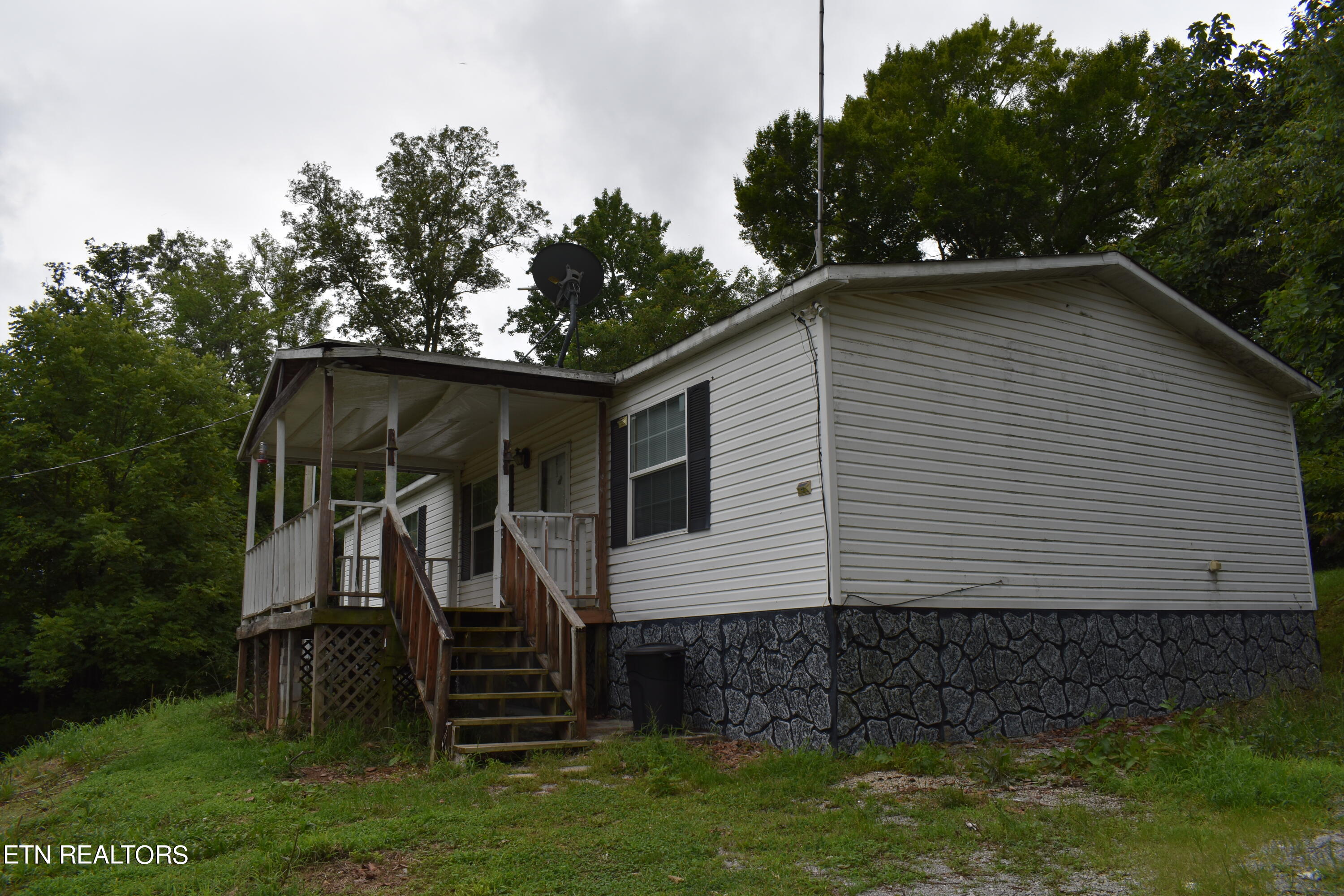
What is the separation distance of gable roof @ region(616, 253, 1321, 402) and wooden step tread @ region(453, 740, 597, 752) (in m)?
3.87

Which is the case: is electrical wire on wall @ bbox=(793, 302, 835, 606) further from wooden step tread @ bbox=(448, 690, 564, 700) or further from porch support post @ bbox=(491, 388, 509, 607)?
porch support post @ bbox=(491, 388, 509, 607)

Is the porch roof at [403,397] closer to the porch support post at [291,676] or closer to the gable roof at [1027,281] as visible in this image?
the gable roof at [1027,281]

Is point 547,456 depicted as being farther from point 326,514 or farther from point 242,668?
point 242,668

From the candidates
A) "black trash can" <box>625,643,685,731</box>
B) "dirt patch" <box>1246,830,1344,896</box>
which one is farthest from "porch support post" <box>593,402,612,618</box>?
"dirt patch" <box>1246,830,1344,896</box>

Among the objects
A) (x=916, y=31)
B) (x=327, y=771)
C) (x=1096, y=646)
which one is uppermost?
(x=916, y=31)

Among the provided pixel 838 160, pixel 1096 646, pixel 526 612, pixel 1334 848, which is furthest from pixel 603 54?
pixel 1334 848

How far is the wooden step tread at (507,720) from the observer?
780 centimetres

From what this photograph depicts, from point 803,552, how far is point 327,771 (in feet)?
13.4

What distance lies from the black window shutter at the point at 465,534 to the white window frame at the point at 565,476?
2411mm

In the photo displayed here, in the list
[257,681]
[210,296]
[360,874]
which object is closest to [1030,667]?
[360,874]

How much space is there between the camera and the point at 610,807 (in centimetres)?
603

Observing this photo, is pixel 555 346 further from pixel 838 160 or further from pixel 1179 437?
pixel 1179 437

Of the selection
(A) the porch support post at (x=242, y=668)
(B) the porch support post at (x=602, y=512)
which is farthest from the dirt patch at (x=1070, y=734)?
(A) the porch support post at (x=242, y=668)

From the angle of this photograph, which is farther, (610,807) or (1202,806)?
(610,807)
